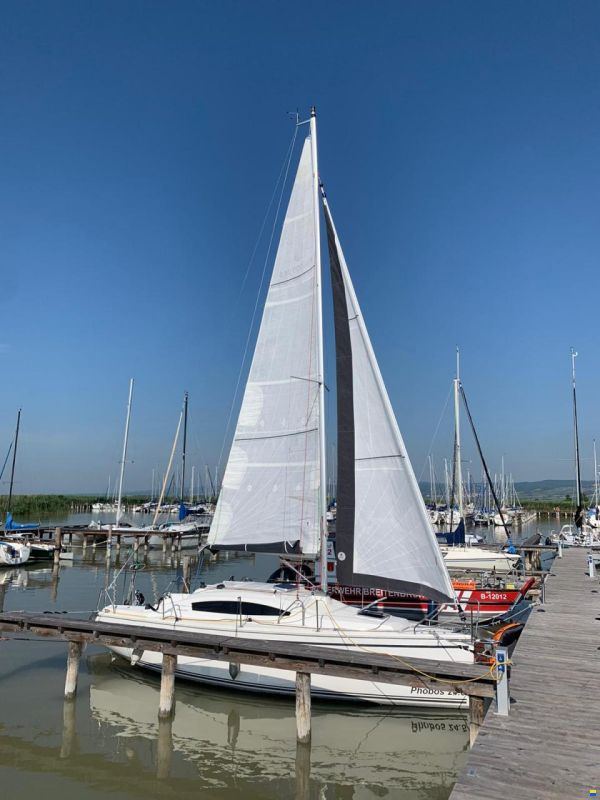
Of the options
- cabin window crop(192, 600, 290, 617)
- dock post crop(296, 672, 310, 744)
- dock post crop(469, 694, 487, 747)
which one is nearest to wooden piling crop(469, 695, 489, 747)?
dock post crop(469, 694, 487, 747)

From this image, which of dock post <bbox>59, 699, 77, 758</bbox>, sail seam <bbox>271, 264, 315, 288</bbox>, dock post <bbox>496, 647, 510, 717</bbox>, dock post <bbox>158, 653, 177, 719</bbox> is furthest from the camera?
sail seam <bbox>271, 264, 315, 288</bbox>

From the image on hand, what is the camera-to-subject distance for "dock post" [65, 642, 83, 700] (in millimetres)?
13953

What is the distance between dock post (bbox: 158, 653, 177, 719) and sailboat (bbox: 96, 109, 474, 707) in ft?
5.30

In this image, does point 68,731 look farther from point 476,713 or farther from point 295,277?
point 295,277

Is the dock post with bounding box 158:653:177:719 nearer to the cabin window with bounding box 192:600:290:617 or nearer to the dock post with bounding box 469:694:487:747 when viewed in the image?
the cabin window with bounding box 192:600:290:617

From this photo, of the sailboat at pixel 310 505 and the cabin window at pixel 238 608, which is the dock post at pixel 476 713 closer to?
the sailboat at pixel 310 505

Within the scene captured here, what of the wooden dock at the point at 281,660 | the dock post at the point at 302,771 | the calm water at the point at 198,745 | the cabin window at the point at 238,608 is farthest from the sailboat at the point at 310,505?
the dock post at the point at 302,771

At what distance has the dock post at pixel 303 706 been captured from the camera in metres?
11.5

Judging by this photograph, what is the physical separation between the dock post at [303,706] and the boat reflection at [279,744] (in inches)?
10.1

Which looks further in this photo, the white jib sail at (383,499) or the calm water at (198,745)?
the white jib sail at (383,499)

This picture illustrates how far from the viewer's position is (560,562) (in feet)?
91.4

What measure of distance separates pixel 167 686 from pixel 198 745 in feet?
4.34

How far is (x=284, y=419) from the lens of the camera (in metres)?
16.9

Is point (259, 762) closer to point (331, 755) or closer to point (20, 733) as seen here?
point (331, 755)
